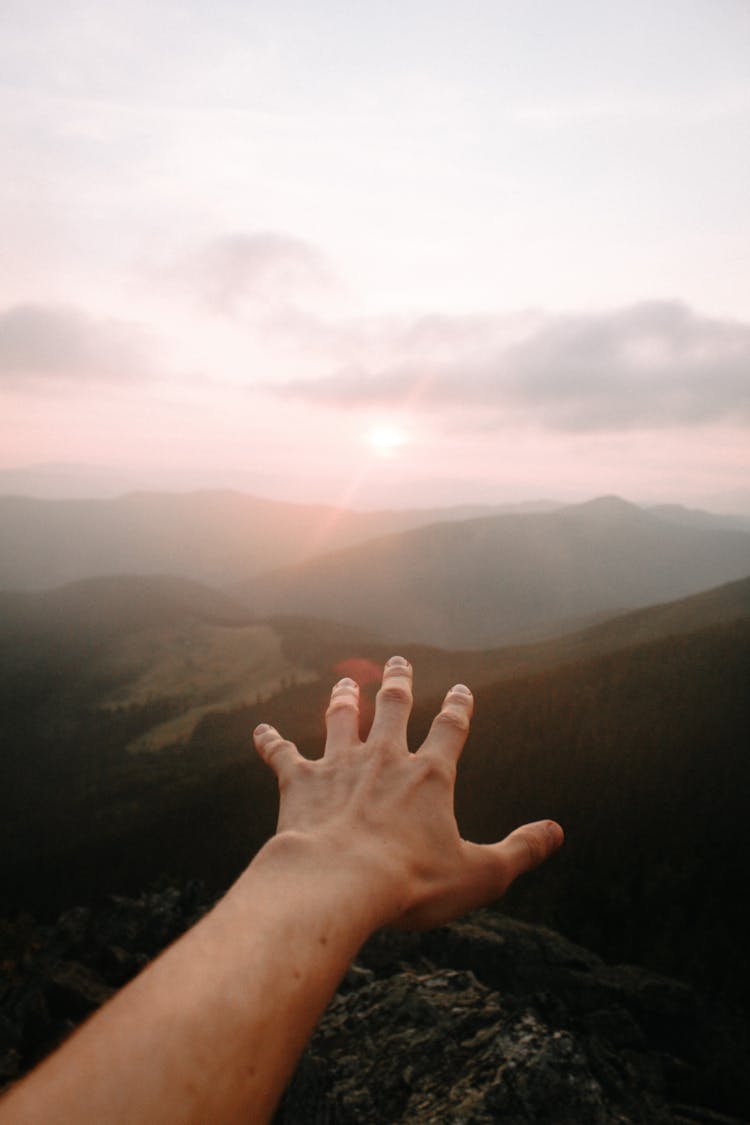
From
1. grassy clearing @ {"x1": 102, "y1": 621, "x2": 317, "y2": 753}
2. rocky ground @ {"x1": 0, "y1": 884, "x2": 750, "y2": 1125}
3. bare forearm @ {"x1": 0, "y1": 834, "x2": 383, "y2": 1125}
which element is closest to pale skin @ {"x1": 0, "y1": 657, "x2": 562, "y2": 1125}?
bare forearm @ {"x1": 0, "y1": 834, "x2": 383, "y2": 1125}

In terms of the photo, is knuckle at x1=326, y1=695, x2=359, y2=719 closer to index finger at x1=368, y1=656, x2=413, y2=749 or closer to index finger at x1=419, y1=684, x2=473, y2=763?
index finger at x1=368, y1=656, x2=413, y2=749

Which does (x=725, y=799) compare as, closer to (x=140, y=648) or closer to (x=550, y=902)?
(x=550, y=902)

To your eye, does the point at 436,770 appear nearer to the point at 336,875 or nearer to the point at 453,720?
the point at 453,720

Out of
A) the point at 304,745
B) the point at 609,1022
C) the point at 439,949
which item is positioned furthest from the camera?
the point at 304,745

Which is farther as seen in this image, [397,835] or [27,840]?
[27,840]

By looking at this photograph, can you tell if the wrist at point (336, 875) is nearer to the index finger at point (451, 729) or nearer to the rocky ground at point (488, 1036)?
the index finger at point (451, 729)

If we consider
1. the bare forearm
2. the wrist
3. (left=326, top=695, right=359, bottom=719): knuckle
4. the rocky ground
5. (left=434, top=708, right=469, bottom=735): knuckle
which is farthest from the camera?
the rocky ground

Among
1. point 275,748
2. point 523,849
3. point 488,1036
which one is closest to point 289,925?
point 275,748

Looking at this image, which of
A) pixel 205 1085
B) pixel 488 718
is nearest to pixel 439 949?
pixel 205 1085
